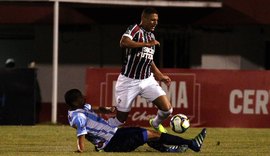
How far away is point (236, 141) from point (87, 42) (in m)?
12.7

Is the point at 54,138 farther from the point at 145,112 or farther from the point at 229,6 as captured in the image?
the point at 229,6

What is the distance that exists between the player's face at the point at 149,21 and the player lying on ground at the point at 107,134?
1988mm

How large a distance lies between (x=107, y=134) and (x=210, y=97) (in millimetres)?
9693

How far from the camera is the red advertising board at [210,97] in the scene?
23.2 meters

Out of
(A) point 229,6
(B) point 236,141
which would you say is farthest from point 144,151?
(A) point 229,6

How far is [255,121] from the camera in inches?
912

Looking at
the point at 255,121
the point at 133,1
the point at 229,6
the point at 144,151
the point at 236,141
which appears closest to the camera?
the point at 144,151

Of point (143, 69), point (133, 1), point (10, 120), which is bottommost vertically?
point (10, 120)

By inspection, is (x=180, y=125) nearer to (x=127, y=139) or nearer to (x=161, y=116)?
(x=161, y=116)

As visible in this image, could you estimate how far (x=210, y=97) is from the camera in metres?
23.3

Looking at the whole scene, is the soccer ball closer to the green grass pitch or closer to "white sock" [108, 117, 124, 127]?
the green grass pitch

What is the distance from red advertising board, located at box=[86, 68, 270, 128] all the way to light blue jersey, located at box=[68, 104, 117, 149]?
9.36 metres

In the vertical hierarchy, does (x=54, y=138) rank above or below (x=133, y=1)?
below

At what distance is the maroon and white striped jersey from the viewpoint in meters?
15.4
